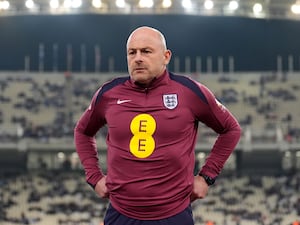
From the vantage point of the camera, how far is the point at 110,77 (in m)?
30.6

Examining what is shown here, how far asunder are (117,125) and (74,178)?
76.3ft

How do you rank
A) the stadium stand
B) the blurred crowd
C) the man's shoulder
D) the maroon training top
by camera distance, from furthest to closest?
the blurred crowd, the stadium stand, the man's shoulder, the maroon training top

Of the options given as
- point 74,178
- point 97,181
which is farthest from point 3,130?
point 97,181

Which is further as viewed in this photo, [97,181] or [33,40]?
[33,40]

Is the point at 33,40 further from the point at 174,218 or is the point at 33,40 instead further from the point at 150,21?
the point at 174,218

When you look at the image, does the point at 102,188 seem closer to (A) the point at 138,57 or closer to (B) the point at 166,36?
(A) the point at 138,57

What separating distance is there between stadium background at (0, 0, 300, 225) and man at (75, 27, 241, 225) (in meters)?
15.5

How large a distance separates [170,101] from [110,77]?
28448 millimetres

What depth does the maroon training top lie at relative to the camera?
2219 millimetres

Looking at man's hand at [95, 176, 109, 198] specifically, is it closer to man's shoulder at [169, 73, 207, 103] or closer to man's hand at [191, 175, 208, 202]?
man's hand at [191, 175, 208, 202]

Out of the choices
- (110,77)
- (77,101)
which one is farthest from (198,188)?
(110,77)

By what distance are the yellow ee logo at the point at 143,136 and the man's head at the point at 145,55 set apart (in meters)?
0.16

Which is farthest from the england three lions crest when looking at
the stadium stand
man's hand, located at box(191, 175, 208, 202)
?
the stadium stand

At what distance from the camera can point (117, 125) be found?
2271 mm
